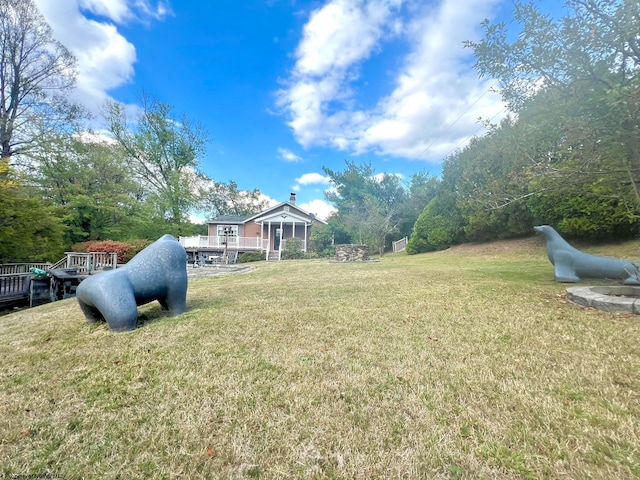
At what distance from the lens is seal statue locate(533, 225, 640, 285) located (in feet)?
18.5

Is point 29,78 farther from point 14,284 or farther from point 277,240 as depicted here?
point 277,240

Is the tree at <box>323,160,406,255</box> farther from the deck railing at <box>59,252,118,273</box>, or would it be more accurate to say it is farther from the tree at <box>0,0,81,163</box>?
the tree at <box>0,0,81,163</box>

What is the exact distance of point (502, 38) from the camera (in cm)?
527

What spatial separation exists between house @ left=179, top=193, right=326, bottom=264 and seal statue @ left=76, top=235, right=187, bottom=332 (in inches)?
649

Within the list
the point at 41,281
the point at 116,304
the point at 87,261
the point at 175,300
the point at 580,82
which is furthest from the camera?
the point at 87,261

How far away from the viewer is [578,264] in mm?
5922

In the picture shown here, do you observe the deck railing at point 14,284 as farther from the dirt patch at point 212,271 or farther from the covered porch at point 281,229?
the covered porch at point 281,229

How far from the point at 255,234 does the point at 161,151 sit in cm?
1060

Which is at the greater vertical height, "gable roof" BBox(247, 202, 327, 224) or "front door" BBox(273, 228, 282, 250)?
"gable roof" BBox(247, 202, 327, 224)

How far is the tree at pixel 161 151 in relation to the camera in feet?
68.4

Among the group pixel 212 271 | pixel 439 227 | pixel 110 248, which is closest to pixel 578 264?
pixel 212 271

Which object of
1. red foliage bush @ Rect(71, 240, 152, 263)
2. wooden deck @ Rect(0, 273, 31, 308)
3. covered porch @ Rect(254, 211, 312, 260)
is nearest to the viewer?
wooden deck @ Rect(0, 273, 31, 308)

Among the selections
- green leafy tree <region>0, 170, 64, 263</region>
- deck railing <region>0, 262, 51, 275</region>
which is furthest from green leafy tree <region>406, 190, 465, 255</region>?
deck railing <region>0, 262, 51, 275</region>

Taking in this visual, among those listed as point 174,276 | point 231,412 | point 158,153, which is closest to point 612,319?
point 231,412
